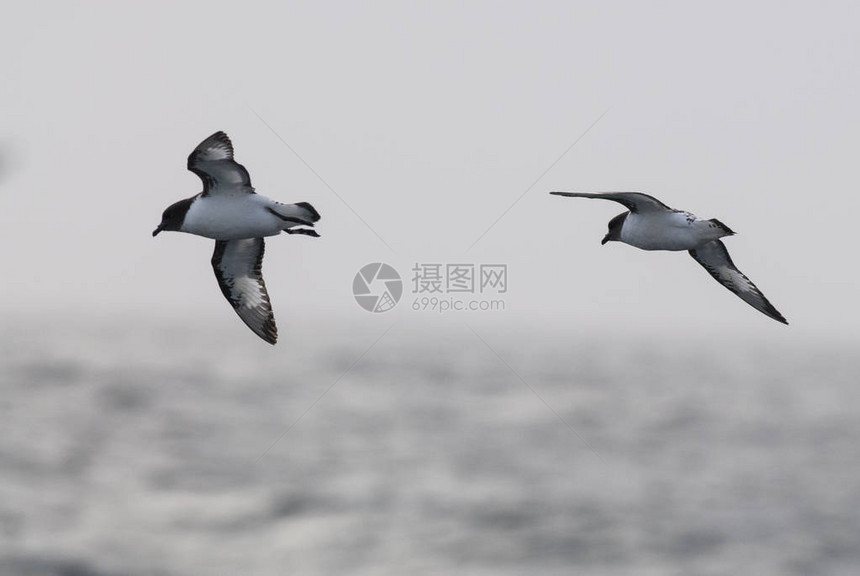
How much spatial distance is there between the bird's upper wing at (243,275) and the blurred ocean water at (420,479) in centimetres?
5298

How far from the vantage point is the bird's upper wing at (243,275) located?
17.1 meters

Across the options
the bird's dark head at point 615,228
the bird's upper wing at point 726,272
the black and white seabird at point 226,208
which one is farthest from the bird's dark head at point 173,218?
the bird's upper wing at point 726,272

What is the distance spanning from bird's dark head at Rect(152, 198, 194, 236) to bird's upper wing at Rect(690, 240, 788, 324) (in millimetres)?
8484

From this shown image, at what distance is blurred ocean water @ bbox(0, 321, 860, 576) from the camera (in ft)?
256

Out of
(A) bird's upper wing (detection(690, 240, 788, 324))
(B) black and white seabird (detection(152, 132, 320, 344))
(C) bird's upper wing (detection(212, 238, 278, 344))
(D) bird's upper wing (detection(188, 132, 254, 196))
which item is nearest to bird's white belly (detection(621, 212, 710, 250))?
(A) bird's upper wing (detection(690, 240, 788, 324))

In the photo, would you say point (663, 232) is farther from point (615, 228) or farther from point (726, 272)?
point (726, 272)

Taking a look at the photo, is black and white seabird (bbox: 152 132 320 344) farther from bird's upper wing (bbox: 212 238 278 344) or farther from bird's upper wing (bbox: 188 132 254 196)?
bird's upper wing (bbox: 212 238 278 344)

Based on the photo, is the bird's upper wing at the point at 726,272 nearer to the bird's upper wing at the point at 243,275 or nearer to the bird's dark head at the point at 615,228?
the bird's dark head at the point at 615,228

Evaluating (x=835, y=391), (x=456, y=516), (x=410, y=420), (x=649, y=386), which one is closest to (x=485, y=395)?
(x=410, y=420)

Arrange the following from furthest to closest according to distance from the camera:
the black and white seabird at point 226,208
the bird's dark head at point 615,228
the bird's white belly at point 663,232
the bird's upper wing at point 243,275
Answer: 1. the bird's upper wing at point 243,275
2. the bird's dark head at point 615,228
3. the bird's white belly at point 663,232
4. the black and white seabird at point 226,208

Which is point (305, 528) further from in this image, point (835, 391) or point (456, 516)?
point (835, 391)

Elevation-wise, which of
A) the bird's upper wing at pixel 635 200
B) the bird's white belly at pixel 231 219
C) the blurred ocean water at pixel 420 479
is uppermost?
the blurred ocean water at pixel 420 479

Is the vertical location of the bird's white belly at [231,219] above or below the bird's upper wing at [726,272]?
below

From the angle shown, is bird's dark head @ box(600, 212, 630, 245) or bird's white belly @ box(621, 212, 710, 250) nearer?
bird's white belly @ box(621, 212, 710, 250)
